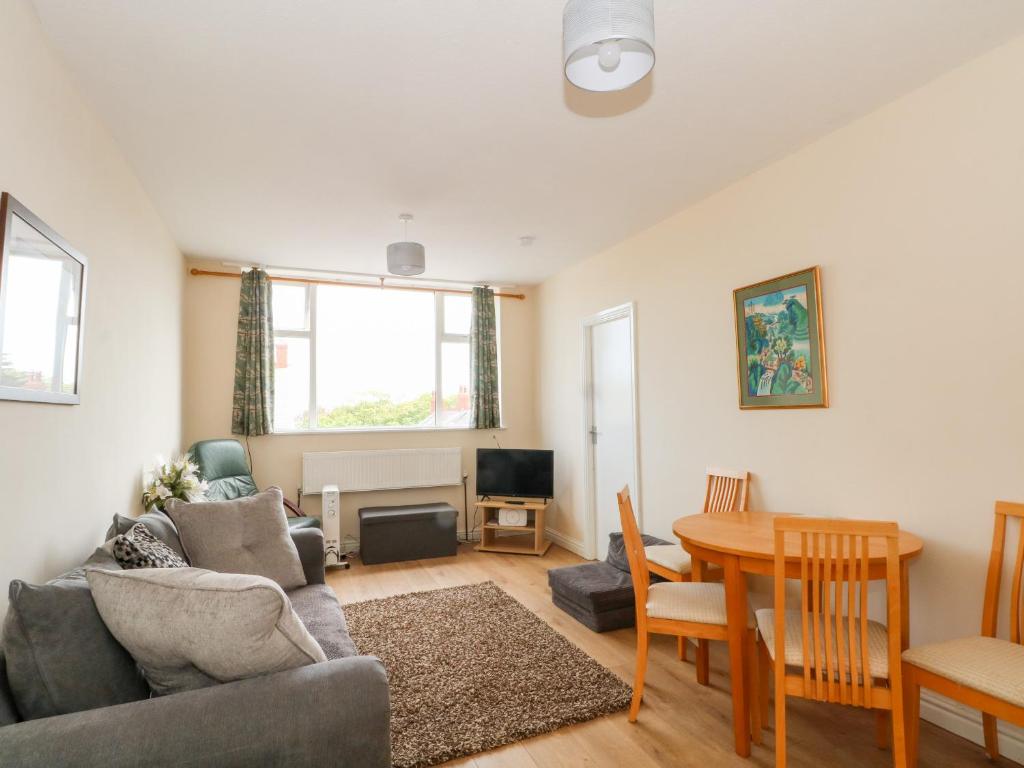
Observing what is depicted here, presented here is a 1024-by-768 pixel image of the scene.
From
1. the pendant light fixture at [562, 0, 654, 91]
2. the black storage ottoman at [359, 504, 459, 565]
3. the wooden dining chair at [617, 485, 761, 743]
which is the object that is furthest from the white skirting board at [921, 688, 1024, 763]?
the black storage ottoman at [359, 504, 459, 565]

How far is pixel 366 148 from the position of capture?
276 cm

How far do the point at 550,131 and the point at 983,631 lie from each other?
2684 millimetres

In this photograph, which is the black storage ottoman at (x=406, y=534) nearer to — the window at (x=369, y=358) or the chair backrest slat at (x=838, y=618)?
the window at (x=369, y=358)

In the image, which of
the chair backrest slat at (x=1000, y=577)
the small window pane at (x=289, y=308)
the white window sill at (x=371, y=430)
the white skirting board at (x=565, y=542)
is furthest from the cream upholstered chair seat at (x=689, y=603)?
the small window pane at (x=289, y=308)

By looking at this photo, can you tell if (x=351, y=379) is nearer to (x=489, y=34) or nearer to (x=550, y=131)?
(x=550, y=131)

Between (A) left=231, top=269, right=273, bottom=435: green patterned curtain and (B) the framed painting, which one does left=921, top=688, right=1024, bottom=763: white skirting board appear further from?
(A) left=231, top=269, right=273, bottom=435: green patterned curtain

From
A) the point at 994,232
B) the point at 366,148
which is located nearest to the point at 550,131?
the point at 366,148

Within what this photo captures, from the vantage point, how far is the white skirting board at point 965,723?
1988mm

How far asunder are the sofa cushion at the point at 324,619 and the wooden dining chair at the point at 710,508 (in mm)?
1658

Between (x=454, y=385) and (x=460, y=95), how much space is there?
3632 millimetres

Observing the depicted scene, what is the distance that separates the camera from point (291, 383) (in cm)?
513

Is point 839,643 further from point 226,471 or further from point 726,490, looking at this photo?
point 226,471

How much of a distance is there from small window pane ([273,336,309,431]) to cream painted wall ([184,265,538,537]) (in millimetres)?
184

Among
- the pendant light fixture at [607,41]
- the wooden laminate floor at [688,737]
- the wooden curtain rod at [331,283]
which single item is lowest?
the wooden laminate floor at [688,737]
